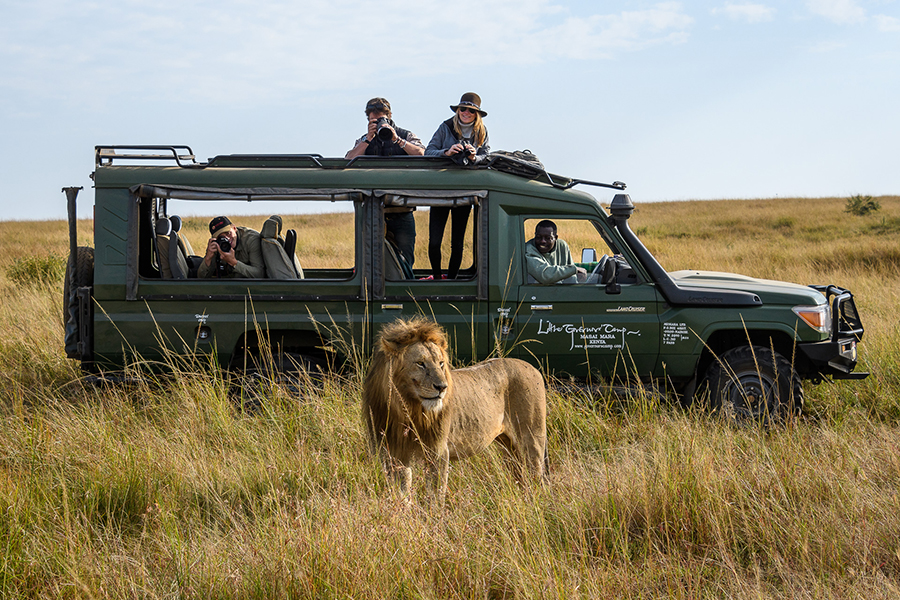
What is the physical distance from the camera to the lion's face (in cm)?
368

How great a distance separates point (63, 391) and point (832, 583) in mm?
5935

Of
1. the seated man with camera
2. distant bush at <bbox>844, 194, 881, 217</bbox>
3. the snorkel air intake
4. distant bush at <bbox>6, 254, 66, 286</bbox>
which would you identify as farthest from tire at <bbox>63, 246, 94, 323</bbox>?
distant bush at <bbox>844, 194, 881, 217</bbox>

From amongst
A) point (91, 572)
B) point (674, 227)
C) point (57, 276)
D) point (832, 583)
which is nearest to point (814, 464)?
point (832, 583)

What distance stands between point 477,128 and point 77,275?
3647mm

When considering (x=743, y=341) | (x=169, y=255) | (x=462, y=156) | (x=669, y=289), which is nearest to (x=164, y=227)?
(x=169, y=255)

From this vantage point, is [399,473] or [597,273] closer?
[399,473]

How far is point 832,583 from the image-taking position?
348 centimetres

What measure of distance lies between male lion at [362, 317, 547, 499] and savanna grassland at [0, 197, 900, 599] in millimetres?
198

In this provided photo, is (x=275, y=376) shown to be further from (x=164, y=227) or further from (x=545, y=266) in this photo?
(x=545, y=266)

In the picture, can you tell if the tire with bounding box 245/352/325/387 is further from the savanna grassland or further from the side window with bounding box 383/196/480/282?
the side window with bounding box 383/196/480/282

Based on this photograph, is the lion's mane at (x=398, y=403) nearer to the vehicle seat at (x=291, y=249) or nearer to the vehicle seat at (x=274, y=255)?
the vehicle seat at (x=274, y=255)

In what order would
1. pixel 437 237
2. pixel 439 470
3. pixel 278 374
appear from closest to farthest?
pixel 439 470, pixel 278 374, pixel 437 237

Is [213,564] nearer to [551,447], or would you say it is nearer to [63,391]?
[551,447]

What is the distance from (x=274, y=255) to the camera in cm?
607
